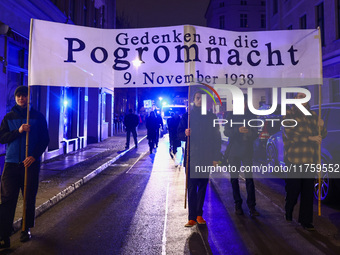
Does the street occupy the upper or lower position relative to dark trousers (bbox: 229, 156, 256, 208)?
lower

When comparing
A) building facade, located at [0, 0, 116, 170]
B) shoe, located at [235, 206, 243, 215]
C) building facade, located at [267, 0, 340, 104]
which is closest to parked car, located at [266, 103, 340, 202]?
shoe, located at [235, 206, 243, 215]

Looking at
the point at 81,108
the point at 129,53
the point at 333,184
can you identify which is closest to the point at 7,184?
the point at 129,53

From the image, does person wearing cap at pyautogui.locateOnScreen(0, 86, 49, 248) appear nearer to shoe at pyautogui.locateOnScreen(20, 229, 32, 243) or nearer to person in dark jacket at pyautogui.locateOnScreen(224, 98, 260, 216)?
shoe at pyautogui.locateOnScreen(20, 229, 32, 243)

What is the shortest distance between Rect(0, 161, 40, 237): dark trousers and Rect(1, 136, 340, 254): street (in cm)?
32

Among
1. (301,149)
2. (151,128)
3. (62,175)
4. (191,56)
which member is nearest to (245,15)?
(151,128)

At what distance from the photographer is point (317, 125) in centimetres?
507

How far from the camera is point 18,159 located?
425 cm

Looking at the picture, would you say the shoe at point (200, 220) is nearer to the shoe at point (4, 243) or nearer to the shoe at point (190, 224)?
the shoe at point (190, 224)

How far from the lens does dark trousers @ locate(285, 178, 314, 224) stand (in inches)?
190

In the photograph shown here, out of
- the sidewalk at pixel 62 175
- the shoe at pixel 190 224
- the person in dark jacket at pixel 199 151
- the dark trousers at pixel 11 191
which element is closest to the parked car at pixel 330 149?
the person in dark jacket at pixel 199 151

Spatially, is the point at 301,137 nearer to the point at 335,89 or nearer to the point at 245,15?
the point at 335,89

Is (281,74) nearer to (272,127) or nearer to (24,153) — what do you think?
(24,153)

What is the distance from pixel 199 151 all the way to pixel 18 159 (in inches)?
106

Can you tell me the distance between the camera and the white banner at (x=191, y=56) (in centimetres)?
527
